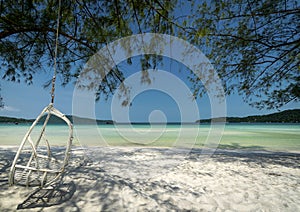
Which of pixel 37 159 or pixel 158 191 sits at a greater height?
pixel 37 159

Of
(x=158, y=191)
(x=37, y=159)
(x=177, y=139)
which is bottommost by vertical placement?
(x=177, y=139)

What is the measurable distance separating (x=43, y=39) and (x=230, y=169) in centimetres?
402

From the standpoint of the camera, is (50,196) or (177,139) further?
(177,139)

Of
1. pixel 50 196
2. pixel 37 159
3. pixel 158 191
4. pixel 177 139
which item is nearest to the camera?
pixel 37 159

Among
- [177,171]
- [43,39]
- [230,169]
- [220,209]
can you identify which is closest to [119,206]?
[220,209]

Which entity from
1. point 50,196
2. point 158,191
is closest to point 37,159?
point 50,196

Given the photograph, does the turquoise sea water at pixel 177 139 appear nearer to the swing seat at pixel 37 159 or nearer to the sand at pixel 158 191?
the sand at pixel 158 191

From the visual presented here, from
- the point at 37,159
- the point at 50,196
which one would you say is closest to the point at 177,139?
the point at 50,196

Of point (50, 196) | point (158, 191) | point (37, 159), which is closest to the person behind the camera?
point (37, 159)

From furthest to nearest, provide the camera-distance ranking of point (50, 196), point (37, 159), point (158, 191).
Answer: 1. point (158, 191)
2. point (50, 196)
3. point (37, 159)

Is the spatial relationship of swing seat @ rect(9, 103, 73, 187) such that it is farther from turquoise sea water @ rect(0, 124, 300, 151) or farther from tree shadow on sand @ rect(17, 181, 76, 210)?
turquoise sea water @ rect(0, 124, 300, 151)

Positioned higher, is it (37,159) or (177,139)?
(37,159)

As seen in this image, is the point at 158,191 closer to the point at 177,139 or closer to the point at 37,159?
the point at 37,159

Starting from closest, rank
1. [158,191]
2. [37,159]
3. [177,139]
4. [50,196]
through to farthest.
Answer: [37,159] < [50,196] < [158,191] < [177,139]
